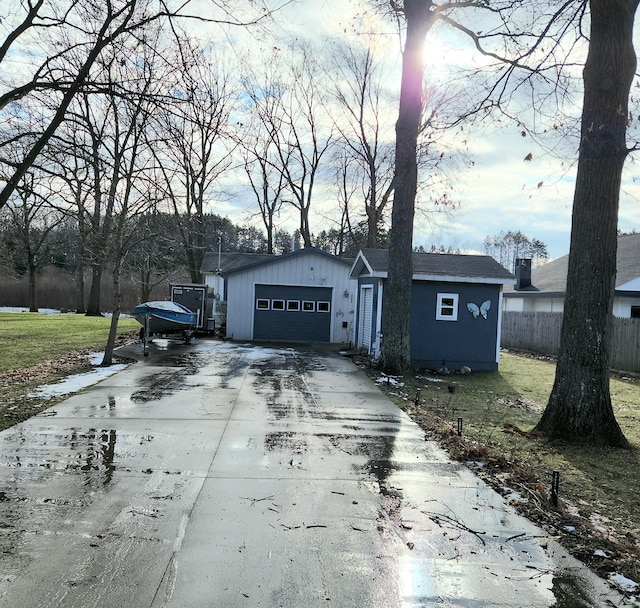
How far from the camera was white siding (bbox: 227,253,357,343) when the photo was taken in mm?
21109

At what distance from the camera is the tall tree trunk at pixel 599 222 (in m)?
6.74

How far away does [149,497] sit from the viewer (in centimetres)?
438

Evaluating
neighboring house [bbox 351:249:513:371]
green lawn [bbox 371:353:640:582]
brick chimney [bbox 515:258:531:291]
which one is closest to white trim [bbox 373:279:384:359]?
neighboring house [bbox 351:249:513:371]

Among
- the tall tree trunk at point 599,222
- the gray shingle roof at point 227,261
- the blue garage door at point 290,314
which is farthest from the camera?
the gray shingle roof at point 227,261

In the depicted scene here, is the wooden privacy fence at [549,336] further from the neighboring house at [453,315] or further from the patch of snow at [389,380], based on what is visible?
the patch of snow at [389,380]

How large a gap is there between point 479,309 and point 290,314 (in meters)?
8.44

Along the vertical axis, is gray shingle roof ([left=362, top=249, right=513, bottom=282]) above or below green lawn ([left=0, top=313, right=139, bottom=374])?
above

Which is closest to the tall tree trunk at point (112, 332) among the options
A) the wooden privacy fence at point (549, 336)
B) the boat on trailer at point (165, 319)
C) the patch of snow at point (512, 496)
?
the boat on trailer at point (165, 319)

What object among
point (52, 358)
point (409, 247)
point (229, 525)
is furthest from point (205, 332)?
point (229, 525)

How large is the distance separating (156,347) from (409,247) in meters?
8.63

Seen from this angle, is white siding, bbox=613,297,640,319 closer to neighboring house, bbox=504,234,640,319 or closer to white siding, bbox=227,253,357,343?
neighboring house, bbox=504,234,640,319

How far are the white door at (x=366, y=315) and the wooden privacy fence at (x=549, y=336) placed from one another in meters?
5.97

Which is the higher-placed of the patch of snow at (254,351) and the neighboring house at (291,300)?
the neighboring house at (291,300)

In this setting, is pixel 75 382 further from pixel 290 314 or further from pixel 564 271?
pixel 564 271
